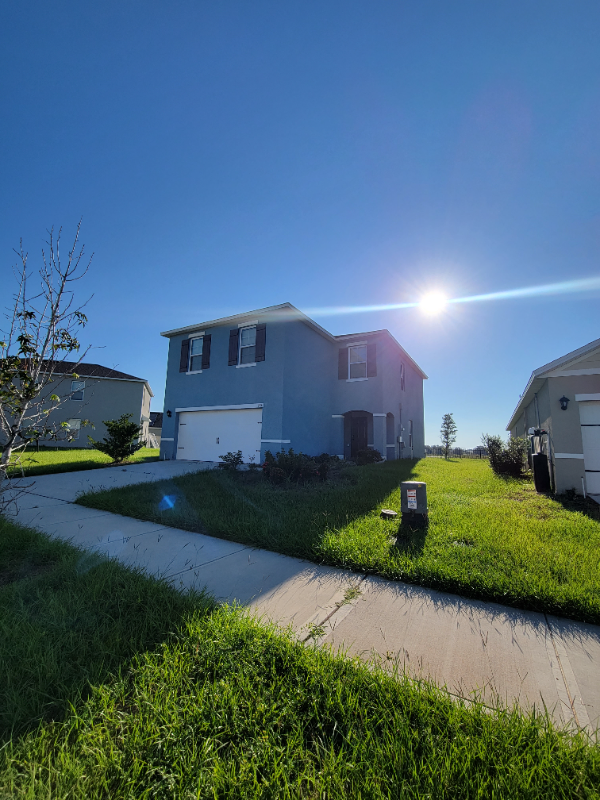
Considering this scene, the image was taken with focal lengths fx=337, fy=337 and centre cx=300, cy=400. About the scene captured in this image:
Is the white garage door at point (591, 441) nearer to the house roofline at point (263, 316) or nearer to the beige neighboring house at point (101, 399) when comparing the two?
the house roofline at point (263, 316)

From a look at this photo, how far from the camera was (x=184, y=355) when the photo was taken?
1411 centimetres

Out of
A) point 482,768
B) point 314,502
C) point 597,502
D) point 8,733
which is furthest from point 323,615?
point 597,502

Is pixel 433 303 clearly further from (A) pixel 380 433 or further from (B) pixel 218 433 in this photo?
(B) pixel 218 433

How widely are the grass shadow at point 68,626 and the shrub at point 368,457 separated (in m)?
10.4

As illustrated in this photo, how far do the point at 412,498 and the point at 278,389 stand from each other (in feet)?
25.0

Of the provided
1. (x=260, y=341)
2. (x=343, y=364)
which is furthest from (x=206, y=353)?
(x=343, y=364)

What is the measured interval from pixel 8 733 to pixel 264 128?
9614mm

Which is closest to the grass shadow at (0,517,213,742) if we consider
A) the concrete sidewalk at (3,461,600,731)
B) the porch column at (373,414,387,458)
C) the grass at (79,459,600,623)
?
the concrete sidewalk at (3,461,600,731)

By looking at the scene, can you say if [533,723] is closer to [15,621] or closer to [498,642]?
Result: [498,642]

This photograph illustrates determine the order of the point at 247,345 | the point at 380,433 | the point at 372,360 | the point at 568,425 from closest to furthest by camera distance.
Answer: the point at 568,425 → the point at 247,345 → the point at 380,433 → the point at 372,360

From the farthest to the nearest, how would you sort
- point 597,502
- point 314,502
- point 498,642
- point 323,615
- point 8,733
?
point 597,502, point 314,502, point 323,615, point 498,642, point 8,733

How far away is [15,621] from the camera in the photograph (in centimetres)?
234

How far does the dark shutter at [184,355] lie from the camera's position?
14.0 meters

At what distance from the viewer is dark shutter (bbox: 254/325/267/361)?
39.7 ft
